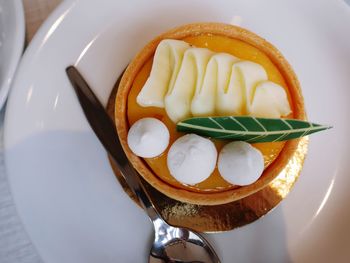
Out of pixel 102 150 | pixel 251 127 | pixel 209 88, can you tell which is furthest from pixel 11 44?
pixel 251 127

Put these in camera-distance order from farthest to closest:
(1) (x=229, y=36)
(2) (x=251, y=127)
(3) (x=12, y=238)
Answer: (3) (x=12, y=238), (1) (x=229, y=36), (2) (x=251, y=127)

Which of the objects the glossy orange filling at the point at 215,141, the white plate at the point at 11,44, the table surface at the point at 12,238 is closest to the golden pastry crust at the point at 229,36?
the glossy orange filling at the point at 215,141

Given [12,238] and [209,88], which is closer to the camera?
[209,88]

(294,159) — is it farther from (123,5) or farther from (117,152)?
(123,5)

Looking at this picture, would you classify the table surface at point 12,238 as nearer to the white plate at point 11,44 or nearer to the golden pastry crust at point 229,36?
the white plate at point 11,44

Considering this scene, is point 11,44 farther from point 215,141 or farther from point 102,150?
point 215,141

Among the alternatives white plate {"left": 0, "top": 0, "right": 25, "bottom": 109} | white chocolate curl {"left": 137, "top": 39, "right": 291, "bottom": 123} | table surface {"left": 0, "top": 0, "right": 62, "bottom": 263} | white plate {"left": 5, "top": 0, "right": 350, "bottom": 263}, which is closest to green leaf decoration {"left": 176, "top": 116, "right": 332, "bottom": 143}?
white chocolate curl {"left": 137, "top": 39, "right": 291, "bottom": 123}
